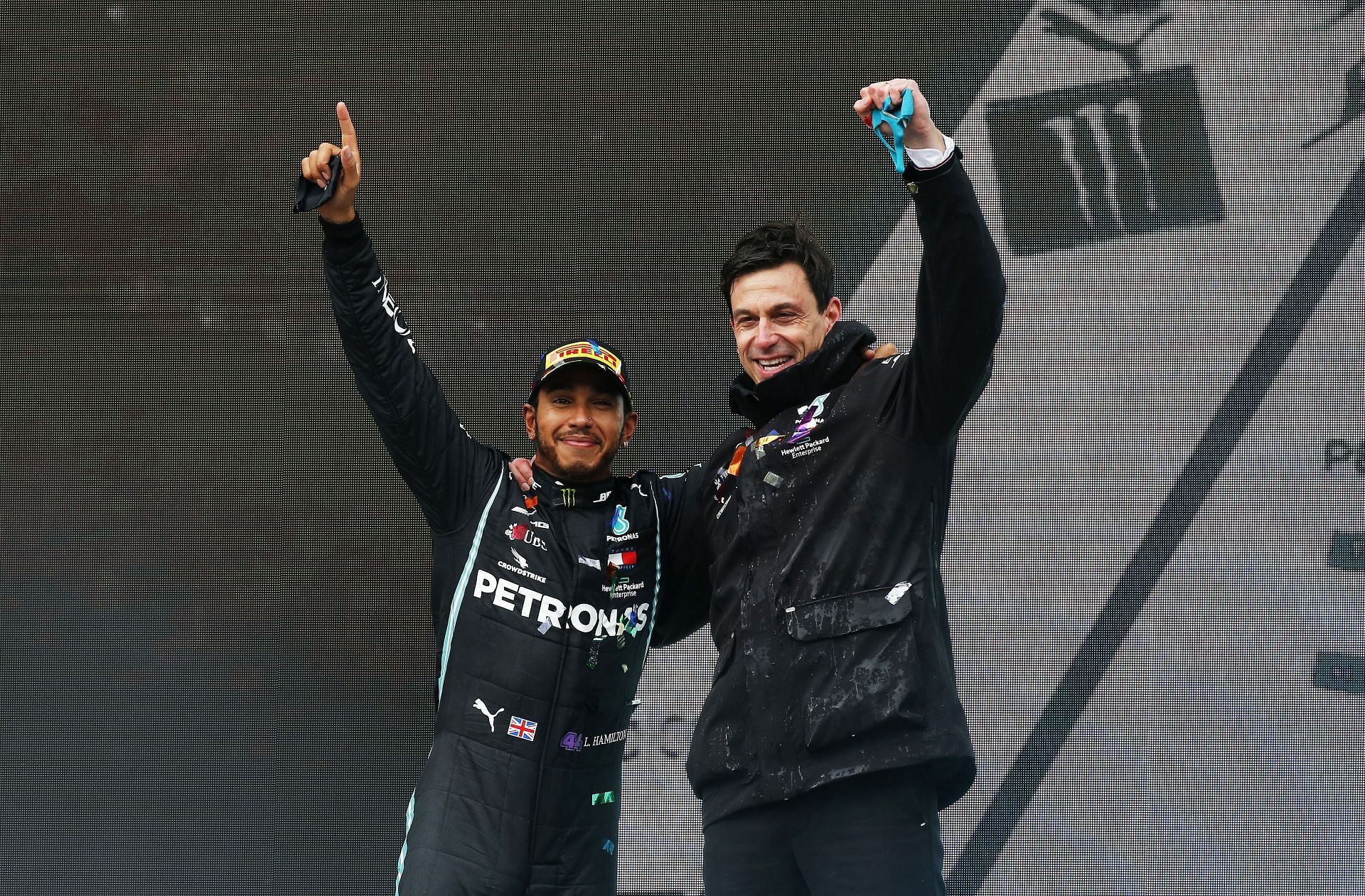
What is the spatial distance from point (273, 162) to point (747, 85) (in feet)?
3.29

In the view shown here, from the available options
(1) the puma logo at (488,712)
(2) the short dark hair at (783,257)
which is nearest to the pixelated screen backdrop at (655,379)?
(1) the puma logo at (488,712)

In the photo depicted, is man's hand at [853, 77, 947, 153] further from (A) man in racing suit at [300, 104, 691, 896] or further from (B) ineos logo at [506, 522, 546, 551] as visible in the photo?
(B) ineos logo at [506, 522, 546, 551]

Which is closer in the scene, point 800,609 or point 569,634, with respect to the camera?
point 800,609

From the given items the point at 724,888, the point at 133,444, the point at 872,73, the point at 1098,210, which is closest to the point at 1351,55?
the point at 1098,210

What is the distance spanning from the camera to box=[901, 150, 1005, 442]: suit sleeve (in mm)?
1258

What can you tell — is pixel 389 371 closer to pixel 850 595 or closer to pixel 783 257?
pixel 783 257

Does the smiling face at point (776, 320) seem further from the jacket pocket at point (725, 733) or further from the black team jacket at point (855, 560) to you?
the jacket pocket at point (725, 733)

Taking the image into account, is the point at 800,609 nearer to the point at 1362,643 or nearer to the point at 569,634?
the point at 569,634

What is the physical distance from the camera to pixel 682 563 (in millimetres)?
1752

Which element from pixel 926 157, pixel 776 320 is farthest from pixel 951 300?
pixel 776 320

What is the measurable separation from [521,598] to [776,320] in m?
0.48

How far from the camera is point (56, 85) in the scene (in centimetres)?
277

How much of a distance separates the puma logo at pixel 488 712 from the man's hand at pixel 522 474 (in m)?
0.28

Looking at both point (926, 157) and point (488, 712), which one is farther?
point (488, 712)
